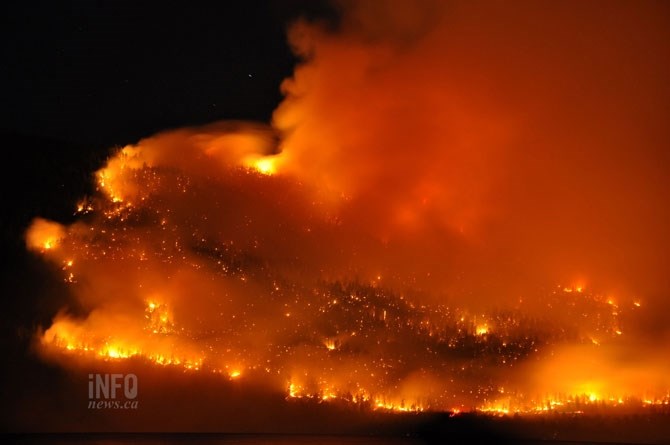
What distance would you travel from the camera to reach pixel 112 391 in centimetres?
4606

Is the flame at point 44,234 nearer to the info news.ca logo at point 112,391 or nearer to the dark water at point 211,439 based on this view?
the info news.ca logo at point 112,391

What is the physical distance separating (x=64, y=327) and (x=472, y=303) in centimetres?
2851

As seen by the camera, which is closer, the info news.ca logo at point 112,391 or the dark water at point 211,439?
the dark water at point 211,439

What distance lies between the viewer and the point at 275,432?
161ft

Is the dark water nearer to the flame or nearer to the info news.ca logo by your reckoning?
the info news.ca logo

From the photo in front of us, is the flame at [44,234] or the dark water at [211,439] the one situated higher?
the flame at [44,234]

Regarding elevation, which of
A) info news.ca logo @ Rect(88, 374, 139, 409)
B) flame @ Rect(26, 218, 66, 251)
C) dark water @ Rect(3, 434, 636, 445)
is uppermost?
flame @ Rect(26, 218, 66, 251)

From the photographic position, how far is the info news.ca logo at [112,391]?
4450cm

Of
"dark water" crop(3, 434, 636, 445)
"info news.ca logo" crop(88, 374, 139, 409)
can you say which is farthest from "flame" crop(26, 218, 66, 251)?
"dark water" crop(3, 434, 636, 445)

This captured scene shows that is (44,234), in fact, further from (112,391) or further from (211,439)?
(211,439)

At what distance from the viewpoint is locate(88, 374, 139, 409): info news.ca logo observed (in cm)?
4450

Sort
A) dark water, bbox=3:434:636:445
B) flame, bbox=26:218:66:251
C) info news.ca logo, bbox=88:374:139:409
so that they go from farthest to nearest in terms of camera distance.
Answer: flame, bbox=26:218:66:251, info news.ca logo, bbox=88:374:139:409, dark water, bbox=3:434:636:445

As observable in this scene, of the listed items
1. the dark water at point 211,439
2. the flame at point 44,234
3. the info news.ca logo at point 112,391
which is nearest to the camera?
the dark water at point 211,439

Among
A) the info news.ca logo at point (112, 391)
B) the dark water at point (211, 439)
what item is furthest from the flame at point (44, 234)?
the dark water at point (211, 439)
